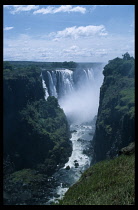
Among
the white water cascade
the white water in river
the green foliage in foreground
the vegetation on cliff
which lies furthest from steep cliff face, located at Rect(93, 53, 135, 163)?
the green foliage in foreground

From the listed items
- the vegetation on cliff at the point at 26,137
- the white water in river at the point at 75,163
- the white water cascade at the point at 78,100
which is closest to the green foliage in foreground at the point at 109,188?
the white water in river at the point at 75,163

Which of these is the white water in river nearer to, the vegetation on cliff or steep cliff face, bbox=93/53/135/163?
the vegetation on cliff

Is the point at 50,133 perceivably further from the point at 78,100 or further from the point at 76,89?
the point at 78,100

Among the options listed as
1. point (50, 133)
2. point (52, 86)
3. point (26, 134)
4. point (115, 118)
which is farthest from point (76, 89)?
point (115, 118)
